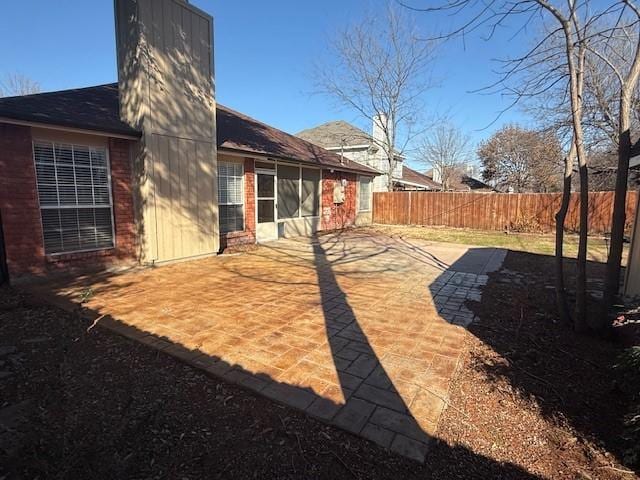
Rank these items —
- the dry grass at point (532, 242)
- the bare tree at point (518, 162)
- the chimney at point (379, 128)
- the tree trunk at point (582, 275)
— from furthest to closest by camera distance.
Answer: the bare tree at point (518, 162) < the chimney at point (379, 128) < the dry grass at point (532, 242) < the tree trunk at point (582, 275)

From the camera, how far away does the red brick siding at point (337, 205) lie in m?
13.4

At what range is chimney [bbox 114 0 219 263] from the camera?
6.19 m

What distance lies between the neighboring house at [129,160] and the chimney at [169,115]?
0.02 m

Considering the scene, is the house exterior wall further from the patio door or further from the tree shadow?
the tree shadow

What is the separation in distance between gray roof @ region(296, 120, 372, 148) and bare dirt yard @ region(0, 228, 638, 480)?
1857cm

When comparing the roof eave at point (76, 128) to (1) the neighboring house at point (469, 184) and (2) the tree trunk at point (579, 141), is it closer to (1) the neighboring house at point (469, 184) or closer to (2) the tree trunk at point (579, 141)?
(2) the tree trunk at point (579, 141)

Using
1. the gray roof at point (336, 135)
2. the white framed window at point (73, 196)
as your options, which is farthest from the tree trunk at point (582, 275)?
the gray roof at point (336, 135)

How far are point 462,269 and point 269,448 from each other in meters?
6.18

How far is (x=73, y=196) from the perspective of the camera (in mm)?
5684

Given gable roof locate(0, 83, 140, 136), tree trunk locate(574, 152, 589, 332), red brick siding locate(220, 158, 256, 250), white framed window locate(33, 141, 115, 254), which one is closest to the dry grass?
tree trunk locate(574, 152, 589, 332)

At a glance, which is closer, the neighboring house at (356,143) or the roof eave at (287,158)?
the roof eave at (287,158)

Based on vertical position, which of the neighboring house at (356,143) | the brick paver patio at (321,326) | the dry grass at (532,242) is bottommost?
the brick paver patio at (321,326)

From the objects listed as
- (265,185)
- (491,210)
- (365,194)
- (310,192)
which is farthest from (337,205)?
(491,210)

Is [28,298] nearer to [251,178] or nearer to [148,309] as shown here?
[148,309]
